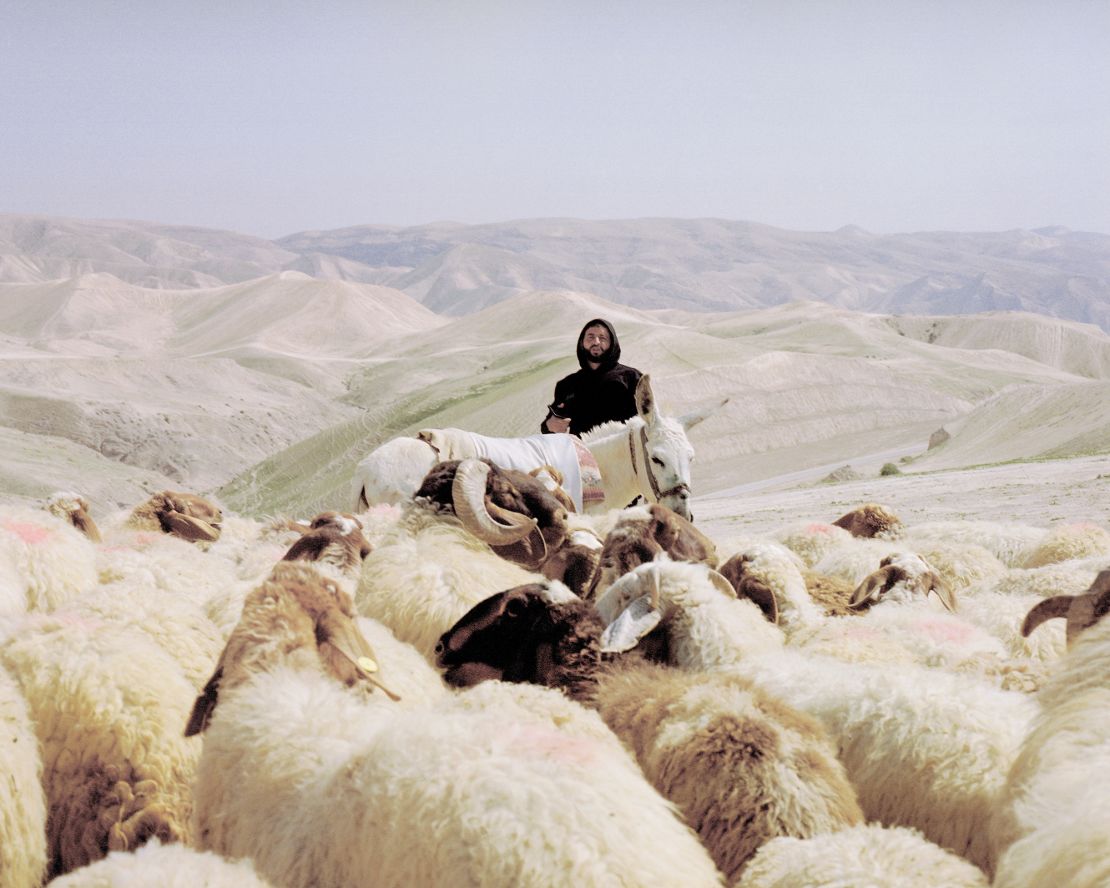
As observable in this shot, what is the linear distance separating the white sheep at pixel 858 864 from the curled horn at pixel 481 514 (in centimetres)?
344

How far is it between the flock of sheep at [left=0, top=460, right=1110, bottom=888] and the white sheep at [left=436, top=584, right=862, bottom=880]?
1 cm

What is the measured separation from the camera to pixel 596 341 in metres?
11.0

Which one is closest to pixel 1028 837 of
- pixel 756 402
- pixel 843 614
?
pixel 843 614

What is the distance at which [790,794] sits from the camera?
336 centimetres

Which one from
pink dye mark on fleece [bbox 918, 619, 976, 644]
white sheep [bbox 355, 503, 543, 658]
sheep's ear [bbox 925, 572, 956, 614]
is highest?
white sheep [bbox 355, 503, 543, 658]

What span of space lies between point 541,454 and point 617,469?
0.84 metres

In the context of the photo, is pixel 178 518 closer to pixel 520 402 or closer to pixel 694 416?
pixel 694 416

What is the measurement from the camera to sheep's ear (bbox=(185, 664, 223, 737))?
379 cm

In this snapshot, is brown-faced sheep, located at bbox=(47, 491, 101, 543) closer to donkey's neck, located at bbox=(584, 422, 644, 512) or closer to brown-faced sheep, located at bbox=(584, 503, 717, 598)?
donkey's neck, located at bbox=(584, 422, 644, 512)

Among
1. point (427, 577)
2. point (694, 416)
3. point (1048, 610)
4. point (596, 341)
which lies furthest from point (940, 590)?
point (596, 341)

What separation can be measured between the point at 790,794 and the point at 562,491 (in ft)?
17.1

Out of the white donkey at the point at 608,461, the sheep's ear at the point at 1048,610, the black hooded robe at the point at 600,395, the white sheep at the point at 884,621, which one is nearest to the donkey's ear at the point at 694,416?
the white donkey at the point at 608,461

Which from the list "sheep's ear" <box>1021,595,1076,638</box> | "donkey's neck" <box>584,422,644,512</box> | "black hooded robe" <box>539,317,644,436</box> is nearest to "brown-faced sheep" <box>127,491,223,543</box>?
"donkey's neck" <box>584,422,644,512</box>

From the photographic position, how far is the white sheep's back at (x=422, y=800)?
106 inches
